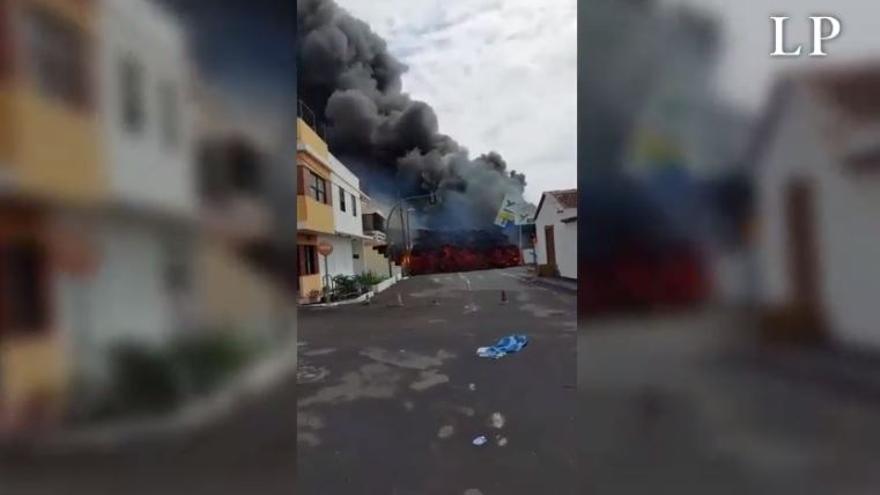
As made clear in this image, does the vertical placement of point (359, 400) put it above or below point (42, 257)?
below

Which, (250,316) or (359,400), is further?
(359,400)

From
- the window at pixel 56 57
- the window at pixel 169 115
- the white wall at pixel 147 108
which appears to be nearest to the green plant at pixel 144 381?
the white wall at pixel 147 108

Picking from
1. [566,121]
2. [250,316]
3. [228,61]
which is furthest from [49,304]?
[566,121]

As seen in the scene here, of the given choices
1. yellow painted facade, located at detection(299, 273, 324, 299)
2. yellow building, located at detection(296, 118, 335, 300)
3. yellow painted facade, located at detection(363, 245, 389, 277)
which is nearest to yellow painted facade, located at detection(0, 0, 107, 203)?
yellow building, located at detection(296, 118, 335, 300)

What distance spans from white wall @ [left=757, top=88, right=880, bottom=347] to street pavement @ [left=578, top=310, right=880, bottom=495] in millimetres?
134

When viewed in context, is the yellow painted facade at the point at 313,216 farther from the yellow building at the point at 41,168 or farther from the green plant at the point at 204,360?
the yellow building at the point at 41,168

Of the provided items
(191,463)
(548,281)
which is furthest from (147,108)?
(548,281)

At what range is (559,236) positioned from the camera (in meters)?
1.68

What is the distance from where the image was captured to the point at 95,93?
1.26 meters

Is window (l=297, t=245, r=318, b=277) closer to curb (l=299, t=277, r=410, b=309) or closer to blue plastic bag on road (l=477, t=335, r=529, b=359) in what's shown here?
curb (l=299, t=277, r=410, b=309)

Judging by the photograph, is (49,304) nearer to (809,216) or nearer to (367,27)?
(367,27)

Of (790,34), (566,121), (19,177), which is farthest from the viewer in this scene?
(566,121)

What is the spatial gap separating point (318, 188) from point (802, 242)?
55.9 inches

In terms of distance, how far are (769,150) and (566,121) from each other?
56cm
